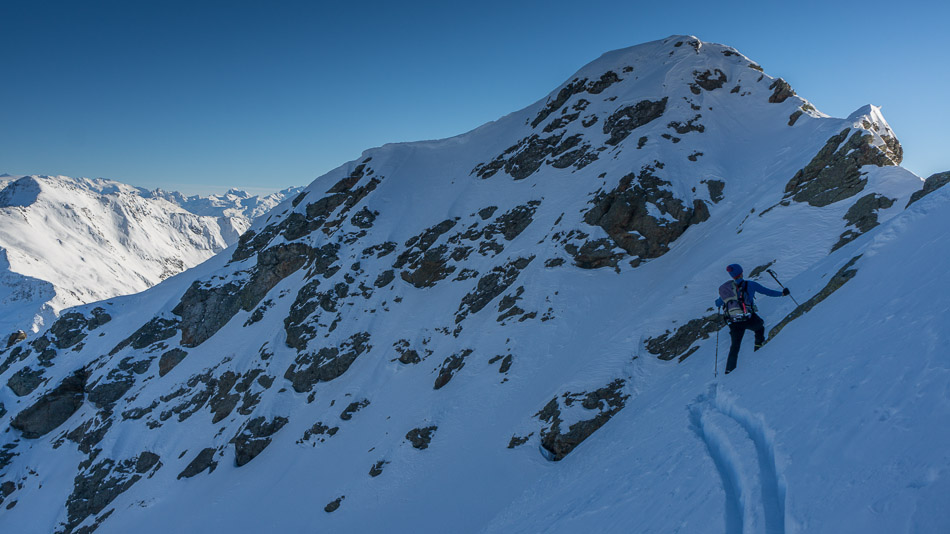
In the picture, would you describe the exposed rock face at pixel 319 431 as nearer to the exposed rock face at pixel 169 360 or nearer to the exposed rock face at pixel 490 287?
the exposed rock face at pixel 490 287

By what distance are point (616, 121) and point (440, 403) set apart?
2925cm

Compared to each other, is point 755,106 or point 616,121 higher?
point 616,121

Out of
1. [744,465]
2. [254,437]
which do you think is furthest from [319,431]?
[744,465]

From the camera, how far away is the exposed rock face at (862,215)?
47.0 feet

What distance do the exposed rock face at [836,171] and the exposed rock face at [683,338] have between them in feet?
24.1

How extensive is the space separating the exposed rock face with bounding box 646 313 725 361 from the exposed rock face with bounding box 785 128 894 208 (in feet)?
24.1

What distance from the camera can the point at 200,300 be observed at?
4650cm

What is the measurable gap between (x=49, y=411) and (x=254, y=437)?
3504 centimetres

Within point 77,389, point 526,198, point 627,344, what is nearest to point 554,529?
point 627,344

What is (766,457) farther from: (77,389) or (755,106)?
(77,389)

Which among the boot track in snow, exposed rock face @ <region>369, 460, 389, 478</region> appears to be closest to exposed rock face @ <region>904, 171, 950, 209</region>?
the boot track in snow

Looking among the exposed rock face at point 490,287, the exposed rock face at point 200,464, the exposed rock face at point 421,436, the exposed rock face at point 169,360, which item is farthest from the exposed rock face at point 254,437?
the exposed rock face at point 169,360

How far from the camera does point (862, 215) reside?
15055 mm

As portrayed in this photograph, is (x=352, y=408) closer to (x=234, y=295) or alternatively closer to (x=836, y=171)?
(x=234, y=295)
